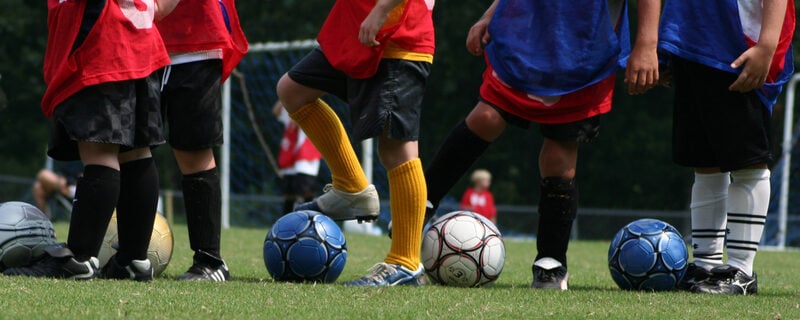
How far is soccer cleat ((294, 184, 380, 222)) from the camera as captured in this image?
5.67 metres

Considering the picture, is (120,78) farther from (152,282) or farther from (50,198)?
(50,198)

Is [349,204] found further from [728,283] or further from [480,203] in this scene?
[480,203]

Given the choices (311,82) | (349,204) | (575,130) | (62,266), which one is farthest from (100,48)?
(575,130)

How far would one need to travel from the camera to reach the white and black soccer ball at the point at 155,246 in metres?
5.21

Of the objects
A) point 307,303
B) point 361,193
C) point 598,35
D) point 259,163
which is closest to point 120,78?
point 307,303

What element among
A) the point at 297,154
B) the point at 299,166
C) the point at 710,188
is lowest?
the point at 299,166

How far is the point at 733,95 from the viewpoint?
16.7 feet

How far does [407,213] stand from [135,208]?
116 centimetres

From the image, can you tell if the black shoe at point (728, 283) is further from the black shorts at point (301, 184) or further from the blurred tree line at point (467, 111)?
the blurred tree line at point (467, 111)

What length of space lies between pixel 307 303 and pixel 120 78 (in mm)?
1158

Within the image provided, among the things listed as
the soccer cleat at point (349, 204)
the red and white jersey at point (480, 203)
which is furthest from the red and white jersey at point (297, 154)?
the soccer cleat at point (349, 204)

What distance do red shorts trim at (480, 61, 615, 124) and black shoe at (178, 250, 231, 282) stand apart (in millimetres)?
1476

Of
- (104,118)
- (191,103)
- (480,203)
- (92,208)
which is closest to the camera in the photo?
(104,118)

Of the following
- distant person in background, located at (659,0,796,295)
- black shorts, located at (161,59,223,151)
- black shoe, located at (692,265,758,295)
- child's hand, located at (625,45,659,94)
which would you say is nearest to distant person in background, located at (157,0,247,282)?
black shorts, located at (161,59,223,151)
